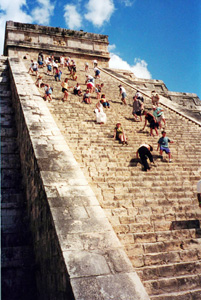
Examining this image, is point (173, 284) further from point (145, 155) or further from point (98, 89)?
point (98, 89)

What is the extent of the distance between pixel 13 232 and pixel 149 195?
3.06 meters

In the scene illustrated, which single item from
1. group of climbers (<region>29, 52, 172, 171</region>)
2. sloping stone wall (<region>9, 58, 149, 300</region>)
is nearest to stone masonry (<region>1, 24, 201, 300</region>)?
sloping stone wall (<region>9, 58, 149, 300</region>)

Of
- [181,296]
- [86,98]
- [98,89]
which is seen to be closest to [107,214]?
[181,296]

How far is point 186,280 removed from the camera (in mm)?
3912

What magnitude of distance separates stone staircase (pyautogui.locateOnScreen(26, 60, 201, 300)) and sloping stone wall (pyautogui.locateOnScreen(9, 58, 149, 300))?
0.64 meters

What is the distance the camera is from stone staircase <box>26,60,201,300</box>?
13.3ft

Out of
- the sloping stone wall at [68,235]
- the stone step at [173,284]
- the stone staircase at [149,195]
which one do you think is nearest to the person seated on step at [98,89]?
the stone staircase at [149,195]

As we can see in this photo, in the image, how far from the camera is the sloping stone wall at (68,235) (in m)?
3.20

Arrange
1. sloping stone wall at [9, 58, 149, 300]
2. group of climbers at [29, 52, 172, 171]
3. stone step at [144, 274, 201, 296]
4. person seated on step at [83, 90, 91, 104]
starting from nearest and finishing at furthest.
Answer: sloping stone wall at [9, 58, 149, 300]
stone step at [144, 274, 201, 296]
group of climbers at [29, 52, 172, 171]
person seated on step at [83, 90, 91, 104]

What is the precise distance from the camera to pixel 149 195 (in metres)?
5.87

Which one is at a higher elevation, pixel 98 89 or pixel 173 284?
pixel 98 89

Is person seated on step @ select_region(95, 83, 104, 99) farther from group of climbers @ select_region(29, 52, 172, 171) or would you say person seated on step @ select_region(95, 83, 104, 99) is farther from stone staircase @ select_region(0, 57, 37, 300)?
stone staircase @ select_region(0, 57, 37, 300)

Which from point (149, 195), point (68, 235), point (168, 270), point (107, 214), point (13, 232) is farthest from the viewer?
point (13, 232)

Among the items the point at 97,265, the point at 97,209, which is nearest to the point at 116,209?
the point at 97,209
